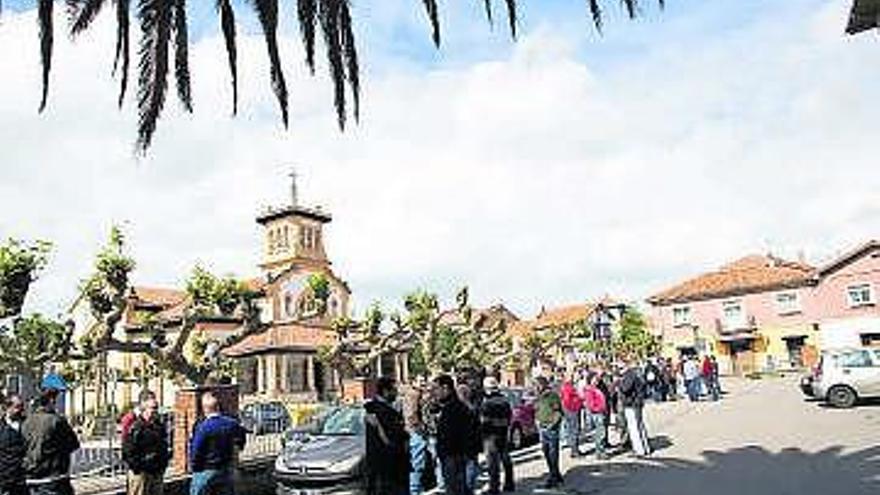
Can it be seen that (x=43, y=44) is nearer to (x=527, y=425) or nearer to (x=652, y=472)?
(x=652, y=472)

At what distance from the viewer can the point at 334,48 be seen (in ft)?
18.1

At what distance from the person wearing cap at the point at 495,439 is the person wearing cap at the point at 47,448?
18.1 feet

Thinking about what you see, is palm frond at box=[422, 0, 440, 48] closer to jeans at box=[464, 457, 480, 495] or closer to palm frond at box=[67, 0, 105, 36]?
palm frond at box=[67, 0, 105, 36]


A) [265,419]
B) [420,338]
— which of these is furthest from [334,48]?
[420,338]

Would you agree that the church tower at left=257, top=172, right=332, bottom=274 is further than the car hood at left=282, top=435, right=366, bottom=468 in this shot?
Yes

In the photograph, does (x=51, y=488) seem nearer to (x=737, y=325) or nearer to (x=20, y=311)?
(x=20, y=311)

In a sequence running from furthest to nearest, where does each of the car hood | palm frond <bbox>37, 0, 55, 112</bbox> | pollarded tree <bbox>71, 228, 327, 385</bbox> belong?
pollarded tree <bbox>71, 228, 327, 385</bbox>
the car hood
palm frond <bbox>37, 0, 55, 112</bbox>

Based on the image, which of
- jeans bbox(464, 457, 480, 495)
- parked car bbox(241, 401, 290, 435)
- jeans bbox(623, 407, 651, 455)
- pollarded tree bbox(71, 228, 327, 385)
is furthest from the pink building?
jeans bbox(464, 457, 480, 495)

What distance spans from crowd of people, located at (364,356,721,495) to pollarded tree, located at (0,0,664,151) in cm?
473

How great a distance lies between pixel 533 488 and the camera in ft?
45.6

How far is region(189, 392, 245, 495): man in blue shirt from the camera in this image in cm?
995

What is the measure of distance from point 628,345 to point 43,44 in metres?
64.0

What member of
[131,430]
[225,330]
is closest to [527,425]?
[131,430]

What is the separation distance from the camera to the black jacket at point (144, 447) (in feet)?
36.2
